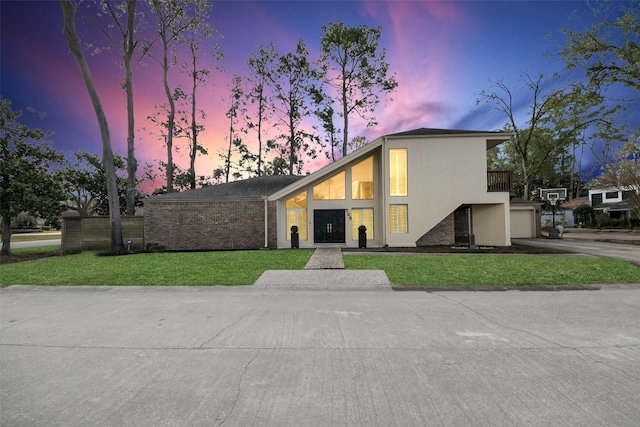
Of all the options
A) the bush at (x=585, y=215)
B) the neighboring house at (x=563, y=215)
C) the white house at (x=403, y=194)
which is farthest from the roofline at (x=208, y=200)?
the bush at (x=585, y=215)

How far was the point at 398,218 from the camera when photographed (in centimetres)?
1500

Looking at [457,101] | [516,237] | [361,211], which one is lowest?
[516,237]

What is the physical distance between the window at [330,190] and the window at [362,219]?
116 cm

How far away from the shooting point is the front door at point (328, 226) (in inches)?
628

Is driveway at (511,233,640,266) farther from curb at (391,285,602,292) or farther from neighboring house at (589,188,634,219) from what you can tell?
neighboring house at (589,188,634,219)

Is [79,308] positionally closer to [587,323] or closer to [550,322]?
[550,322]

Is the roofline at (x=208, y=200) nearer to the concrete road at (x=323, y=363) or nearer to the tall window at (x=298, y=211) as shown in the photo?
the tall window at (x=298, y=211)

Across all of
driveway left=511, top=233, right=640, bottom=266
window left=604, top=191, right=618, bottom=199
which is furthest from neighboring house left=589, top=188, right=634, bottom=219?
driveway left=511, top=233, right=640, bottom=266

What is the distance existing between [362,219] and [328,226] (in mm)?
1955

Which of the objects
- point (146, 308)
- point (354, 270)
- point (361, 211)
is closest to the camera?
point (146, 308)

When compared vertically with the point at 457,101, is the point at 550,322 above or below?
below

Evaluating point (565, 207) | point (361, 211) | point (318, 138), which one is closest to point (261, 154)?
point (318, 138)

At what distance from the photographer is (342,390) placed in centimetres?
256

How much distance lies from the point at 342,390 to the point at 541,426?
149cm
